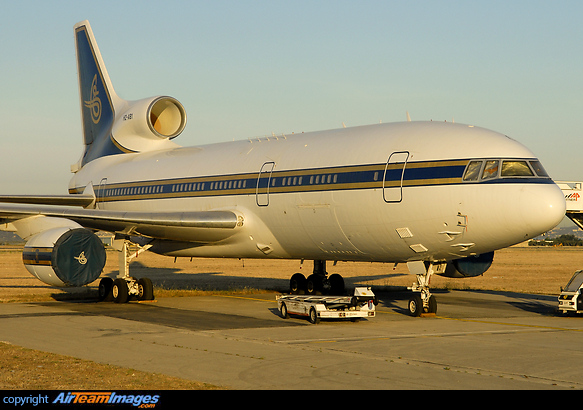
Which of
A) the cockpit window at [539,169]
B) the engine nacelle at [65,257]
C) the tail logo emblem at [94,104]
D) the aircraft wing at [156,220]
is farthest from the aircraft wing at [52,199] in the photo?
the cockpit window at [539,169]

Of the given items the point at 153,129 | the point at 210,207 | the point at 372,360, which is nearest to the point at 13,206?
the point at 210,207

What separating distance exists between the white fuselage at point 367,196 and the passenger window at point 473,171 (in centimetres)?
11

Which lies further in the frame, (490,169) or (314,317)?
(314,317)

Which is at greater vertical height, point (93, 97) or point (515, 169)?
point (93, 97)

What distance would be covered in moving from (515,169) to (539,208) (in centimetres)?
131

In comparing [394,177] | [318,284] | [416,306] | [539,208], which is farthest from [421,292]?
[318,284]

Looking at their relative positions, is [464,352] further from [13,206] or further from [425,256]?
[13,206]

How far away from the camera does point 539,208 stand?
53.0 feet

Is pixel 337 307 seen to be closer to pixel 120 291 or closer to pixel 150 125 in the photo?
pixel 120 291

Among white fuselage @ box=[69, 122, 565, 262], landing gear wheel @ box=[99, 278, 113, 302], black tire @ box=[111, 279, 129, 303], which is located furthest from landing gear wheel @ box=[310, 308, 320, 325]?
landing gear wheel @ box=[99, 278, 113, 302]

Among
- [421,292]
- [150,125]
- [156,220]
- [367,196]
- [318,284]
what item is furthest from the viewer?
[150,125]

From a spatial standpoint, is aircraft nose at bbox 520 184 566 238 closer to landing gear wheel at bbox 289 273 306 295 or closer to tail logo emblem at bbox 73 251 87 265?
landing gear wheel at bbox 289 273 306 295

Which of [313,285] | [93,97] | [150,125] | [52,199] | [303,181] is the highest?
[93,97]

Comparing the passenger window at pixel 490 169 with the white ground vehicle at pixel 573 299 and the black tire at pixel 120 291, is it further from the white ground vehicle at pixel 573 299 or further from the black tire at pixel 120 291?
the black tire at pixel 120 291
